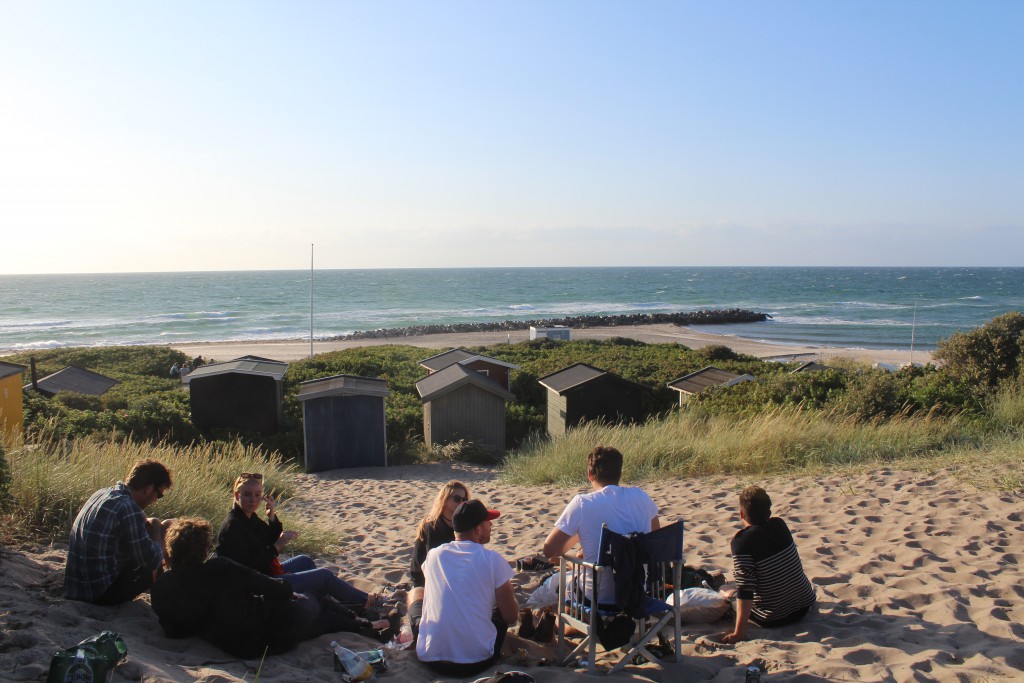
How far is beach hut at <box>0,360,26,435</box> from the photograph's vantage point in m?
11.7

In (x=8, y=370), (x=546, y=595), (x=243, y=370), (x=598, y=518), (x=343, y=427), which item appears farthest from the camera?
(x=243, y=370)

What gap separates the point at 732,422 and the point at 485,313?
215 ft

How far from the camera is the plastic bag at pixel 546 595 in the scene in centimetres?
495

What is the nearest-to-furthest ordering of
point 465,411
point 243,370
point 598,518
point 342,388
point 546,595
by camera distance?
point 598,518, point 546,595, point 342,388, point 465,411, point 243,370

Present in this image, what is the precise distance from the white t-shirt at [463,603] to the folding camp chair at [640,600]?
0.48 metres

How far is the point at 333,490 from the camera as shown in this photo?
11.2 meters

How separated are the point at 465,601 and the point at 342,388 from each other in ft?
34.7

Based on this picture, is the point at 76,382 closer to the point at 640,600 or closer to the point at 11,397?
the point at 11,397

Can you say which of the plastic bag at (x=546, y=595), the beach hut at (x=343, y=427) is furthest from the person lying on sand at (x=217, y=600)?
the beach hut at (x=343, y=427)

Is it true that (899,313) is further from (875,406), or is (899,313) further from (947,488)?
(947,488)

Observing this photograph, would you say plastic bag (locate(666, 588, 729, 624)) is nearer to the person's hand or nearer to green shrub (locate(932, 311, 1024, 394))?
the person's hand

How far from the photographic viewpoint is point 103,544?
4.57 meters

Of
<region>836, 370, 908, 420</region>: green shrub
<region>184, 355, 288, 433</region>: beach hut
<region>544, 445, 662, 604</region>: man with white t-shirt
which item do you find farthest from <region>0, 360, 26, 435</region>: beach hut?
<region>836, 370, 908, 420</region>: green shrub

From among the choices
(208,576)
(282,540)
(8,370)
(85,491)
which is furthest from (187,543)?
(8,370)
